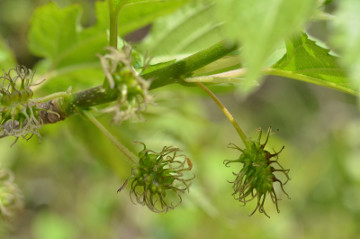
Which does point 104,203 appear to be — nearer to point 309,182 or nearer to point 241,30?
point 309,182

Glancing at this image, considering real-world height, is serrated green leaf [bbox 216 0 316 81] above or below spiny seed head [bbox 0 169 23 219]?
above

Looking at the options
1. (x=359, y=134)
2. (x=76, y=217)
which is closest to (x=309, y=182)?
(x=359, y=134)

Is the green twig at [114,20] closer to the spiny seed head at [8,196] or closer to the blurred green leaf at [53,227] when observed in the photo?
the spiny seed head at [8,196]

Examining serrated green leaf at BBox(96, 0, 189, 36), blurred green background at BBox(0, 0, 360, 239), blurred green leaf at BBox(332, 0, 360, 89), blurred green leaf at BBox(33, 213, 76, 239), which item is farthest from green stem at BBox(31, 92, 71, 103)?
blurred green leaf at BBox(33, 213, 76, 239)

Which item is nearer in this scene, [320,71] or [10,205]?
[320,71]

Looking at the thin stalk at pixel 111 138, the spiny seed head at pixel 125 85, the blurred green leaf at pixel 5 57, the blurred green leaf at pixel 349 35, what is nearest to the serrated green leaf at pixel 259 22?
the blurred green leaf at pixel 349 35

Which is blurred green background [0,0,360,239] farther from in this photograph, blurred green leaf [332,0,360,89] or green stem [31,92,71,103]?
blurred green leaf [332,0,360,89]

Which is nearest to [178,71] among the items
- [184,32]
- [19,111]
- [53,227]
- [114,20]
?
[114,20]
